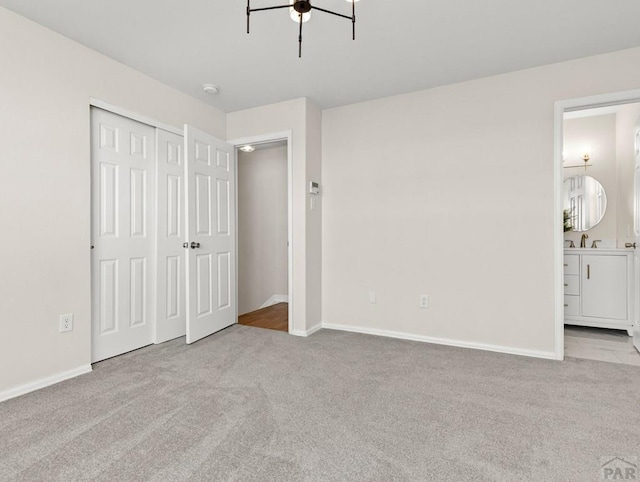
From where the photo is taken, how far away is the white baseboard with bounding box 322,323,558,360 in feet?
9.58

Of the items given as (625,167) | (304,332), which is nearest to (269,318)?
(304,332)

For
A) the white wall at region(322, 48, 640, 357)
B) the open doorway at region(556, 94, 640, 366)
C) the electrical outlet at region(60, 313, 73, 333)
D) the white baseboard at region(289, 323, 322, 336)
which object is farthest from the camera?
the white baseboard at region(289, 323, 322, 336)

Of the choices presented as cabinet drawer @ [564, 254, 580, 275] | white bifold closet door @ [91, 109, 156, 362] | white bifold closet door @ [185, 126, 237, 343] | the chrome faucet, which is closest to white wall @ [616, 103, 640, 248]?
the chrome faucet

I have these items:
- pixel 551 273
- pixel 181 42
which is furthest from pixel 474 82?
pixel 181 42

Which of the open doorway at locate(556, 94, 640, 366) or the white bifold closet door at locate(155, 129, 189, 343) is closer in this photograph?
the white bifold closet door at locate(155, 129, 189, 343)

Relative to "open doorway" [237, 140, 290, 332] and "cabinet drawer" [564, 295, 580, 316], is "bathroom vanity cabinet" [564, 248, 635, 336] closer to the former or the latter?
"cabinet drawer" [564, 295, 580, 316]

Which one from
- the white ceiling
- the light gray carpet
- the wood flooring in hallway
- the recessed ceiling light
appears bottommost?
the wood flooring in hallway

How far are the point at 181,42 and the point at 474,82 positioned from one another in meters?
2.51

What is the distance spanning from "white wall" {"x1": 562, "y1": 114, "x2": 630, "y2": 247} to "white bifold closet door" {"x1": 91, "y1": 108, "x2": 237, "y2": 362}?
4.13m

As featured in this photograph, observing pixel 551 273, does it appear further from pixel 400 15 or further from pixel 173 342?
pixel 173 342

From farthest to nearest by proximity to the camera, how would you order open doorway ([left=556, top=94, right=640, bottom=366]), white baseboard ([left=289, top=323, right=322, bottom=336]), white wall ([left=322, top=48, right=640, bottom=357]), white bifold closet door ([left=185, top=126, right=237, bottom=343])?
white baseboard ([left=289, top=323, right=322, bottom=336]), open doorway ([left=556, top=94, right=640, bottom=366]), white bifold closet door ([left=185, top=126, right=237, bottom=343]), white wall ([left=322, top=48, right=640, bottom=357])

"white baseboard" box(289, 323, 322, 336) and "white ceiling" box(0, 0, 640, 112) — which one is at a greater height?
"white ceiling" box(0, 0, 640, 112)

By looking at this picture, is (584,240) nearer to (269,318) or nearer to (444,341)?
(444,341)

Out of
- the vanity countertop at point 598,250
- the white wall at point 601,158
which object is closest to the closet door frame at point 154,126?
the vanity countertop at point 598,250
